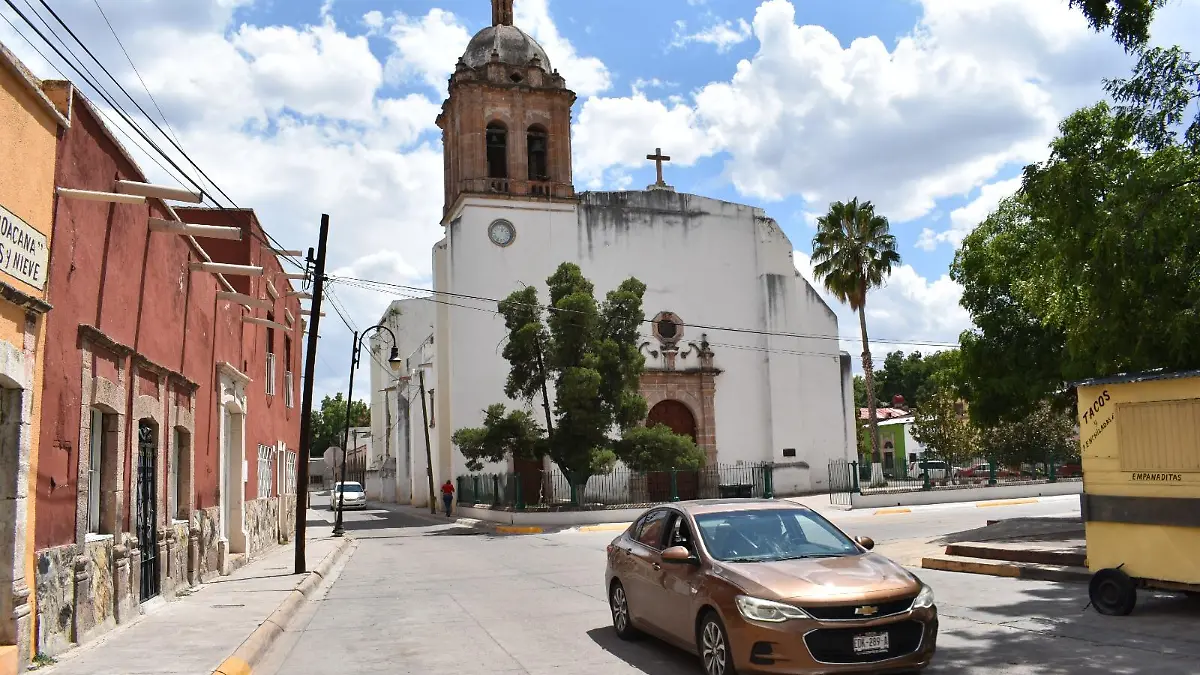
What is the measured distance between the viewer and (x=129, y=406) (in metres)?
11.1

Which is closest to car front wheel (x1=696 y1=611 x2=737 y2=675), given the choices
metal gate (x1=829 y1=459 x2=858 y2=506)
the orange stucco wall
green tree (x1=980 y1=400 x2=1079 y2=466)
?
the orange stucco wall

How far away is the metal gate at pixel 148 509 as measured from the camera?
1202cm

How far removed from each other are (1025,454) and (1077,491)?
2504mm

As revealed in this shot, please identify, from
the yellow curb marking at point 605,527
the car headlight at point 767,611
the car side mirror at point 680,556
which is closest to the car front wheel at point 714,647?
the car headlight at point 767,611

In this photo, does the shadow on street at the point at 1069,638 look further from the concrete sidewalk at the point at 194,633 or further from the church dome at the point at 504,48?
the church dome at the point at 504,48

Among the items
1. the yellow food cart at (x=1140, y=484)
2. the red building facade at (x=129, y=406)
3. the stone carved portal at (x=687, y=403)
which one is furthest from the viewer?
the stone carved portal at (x=687, y=403)

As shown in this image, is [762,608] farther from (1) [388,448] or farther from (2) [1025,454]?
(1) [388,448]

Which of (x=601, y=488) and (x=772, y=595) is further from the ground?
(x=772, y=595)

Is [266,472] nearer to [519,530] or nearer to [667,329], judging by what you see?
[519,530]

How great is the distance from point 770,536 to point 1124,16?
6.39m

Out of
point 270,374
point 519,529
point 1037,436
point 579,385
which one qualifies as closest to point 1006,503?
point 1037,436

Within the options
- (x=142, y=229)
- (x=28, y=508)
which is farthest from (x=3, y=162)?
(x=142, y=229)

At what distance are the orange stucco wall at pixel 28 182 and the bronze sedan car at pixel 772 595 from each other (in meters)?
5.28

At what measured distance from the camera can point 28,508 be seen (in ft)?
26.3
